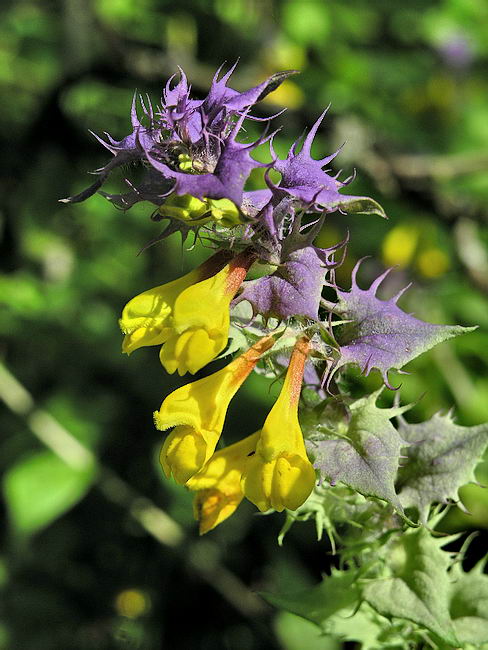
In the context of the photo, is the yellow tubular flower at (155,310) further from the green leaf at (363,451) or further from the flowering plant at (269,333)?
the green leaf at (363,451)

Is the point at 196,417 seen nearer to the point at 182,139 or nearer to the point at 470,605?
the point at 182,139

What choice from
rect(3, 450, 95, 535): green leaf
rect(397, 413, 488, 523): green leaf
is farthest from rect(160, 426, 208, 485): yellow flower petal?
rect(3, 450, 95, 535): green leaf

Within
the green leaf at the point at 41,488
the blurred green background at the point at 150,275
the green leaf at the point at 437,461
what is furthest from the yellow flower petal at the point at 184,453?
the green leaf at the point at 41,488

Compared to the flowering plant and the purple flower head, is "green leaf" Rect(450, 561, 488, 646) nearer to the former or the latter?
Result: the flowering plant

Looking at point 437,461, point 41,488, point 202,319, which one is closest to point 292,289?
point 202,319

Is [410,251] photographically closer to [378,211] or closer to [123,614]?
[123,614]
